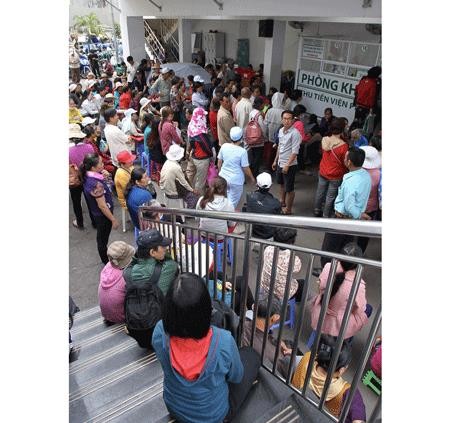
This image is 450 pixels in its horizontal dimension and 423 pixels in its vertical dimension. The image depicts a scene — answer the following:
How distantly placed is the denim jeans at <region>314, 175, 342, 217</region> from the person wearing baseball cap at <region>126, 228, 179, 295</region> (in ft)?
9.87

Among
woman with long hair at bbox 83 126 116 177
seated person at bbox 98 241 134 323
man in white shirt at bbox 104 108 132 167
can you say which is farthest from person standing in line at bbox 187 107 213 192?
seated person at bbox 98 241 134 323

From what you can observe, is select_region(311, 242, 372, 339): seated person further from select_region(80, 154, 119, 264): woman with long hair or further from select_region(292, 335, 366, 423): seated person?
select_region(80, 154, 119, 264): woman with long hair

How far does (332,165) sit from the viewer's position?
500 cm

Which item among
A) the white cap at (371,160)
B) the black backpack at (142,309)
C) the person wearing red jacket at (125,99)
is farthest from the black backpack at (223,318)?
the person wearing red jacket at (125,99)

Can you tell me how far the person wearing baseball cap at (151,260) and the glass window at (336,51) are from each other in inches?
325

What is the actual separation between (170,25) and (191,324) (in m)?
18.7

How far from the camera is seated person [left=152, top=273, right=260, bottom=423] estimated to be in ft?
5.22

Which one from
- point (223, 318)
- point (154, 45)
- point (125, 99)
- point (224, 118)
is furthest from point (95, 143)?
point (154, 45)

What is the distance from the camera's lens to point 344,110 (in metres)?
9.11

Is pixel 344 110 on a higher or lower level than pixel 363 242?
higher

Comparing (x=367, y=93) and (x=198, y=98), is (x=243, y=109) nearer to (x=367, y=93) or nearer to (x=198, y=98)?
(x=198, y=98)
